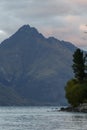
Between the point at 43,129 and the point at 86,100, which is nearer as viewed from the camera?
the point at 43,129

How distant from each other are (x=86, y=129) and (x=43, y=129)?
27.2ft

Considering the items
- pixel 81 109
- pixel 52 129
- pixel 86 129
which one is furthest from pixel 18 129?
pixel 81 109

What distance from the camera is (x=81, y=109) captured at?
184875 mm

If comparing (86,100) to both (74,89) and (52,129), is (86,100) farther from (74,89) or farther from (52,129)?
(52,129)

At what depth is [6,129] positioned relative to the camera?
3524 inches

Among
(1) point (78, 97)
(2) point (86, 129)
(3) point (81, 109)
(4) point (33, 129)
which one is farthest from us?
(1) point (78, 97)

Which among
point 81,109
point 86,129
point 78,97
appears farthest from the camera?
point 78,97

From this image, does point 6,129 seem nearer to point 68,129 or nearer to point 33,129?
point 33,129

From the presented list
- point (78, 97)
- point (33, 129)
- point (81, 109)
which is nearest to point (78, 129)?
point (33, 129)

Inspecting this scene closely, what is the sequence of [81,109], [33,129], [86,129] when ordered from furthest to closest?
[81,109] → [33,129] → [86,129]

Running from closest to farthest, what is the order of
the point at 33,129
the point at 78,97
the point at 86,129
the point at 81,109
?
1. the point at 86,129
2. the point at 33,129
3. the point at 81,109
4. the point at 78,97

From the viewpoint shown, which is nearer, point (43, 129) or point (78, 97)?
point (43, 129)

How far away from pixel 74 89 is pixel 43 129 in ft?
374

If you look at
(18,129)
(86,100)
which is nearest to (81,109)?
(86,100)
